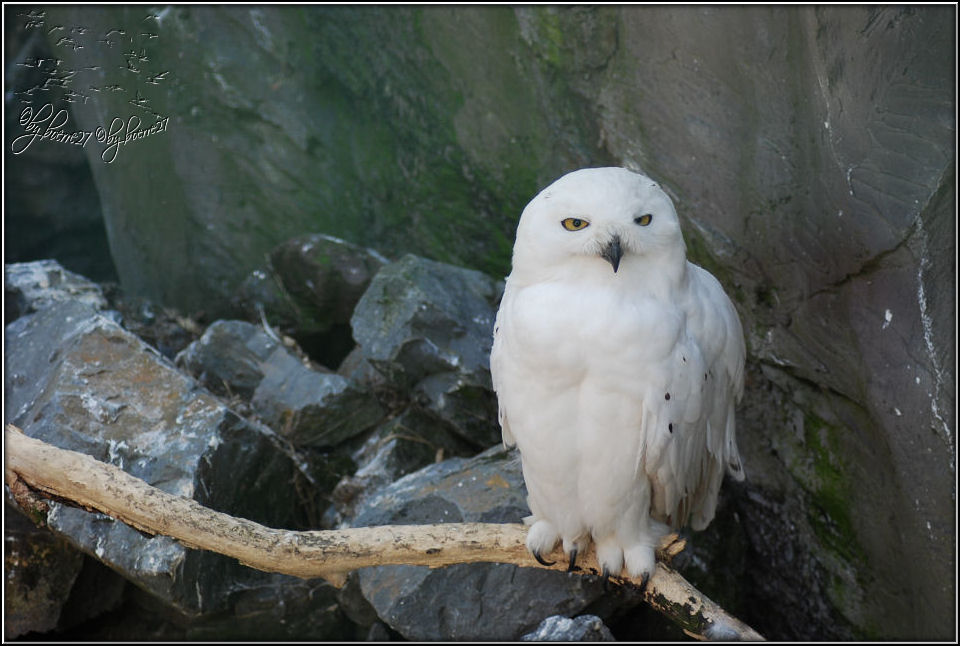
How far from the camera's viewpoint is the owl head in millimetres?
2424

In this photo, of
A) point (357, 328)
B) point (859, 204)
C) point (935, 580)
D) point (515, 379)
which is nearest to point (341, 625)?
point (357, 328)

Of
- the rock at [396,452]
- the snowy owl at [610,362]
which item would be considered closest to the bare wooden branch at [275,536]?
the snowy owl at [610,362]

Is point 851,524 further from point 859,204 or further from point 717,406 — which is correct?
point 859,204

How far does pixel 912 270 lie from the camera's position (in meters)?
2.81

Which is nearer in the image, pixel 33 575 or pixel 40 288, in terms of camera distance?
pixel 33 575

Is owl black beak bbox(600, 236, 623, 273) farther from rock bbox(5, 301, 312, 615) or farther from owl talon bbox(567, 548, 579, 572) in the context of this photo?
rock bbox(5, 301, 312, 615)

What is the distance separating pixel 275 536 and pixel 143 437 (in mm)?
1669

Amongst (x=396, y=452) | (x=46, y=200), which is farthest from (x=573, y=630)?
(x=46, y=200)

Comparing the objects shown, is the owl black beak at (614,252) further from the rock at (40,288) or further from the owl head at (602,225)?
the rock at (40,288)

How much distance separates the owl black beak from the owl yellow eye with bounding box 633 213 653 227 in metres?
0.09

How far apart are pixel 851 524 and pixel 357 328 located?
2365 millimetres

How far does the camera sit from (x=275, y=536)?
263 cm

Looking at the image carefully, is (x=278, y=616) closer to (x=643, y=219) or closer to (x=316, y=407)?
(x=316, y=407)

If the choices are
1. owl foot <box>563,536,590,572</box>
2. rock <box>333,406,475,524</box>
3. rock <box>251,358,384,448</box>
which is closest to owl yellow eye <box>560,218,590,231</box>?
owl foot <box>563,536,590,572</box>
